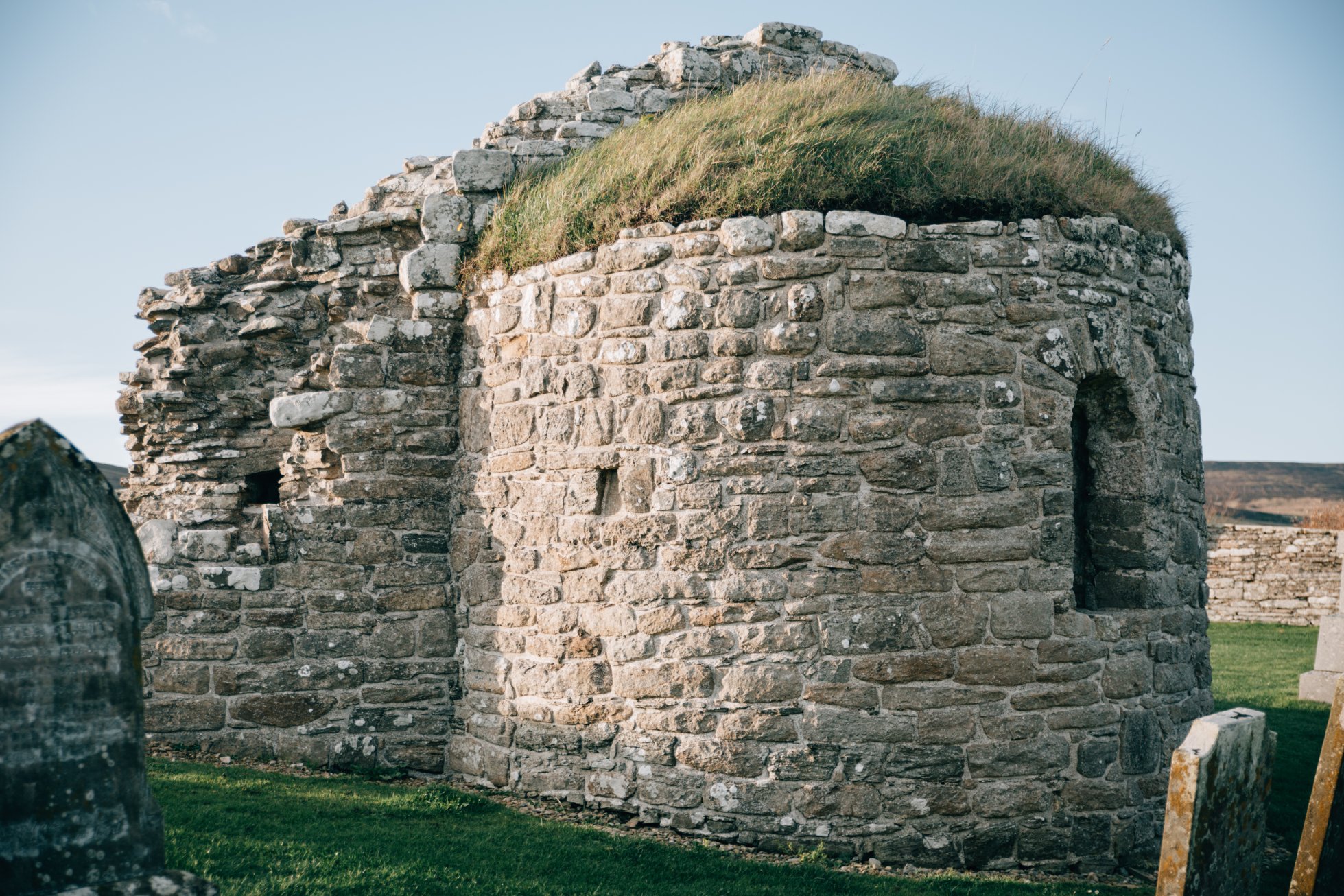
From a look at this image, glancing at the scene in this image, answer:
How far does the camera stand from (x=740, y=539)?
19.4ft

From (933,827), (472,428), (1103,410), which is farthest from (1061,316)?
(472,428)

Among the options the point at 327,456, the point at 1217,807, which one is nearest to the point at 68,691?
the point at 327,456

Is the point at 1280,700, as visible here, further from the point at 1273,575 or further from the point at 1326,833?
the point at 1273,575

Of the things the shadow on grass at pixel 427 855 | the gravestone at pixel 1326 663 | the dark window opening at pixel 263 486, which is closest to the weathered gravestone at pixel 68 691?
the shadow on grass at pixel 427 855

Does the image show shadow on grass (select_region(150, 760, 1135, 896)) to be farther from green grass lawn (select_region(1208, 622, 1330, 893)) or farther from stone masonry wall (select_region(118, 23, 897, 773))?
green grass lawn (select_region(1208, 622, 1330, 893))

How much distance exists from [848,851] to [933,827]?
1.58 feet

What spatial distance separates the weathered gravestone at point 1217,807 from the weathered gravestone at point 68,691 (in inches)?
139

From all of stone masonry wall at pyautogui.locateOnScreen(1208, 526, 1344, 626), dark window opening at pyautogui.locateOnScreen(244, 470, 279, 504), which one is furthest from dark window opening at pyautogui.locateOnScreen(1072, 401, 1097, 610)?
stone masonry wall at pyautogui.locateOnScreen(1208, 526, 1344, 626)

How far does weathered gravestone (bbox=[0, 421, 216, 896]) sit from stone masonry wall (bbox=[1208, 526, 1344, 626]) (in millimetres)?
16976

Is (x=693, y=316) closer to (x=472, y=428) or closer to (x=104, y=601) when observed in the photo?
(x=472, y=428)

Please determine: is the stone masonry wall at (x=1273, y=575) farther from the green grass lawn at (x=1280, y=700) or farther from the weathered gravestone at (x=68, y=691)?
the weathered gravestone at (x=68, y=691)

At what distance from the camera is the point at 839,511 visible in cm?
586

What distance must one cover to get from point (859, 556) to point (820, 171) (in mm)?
2245

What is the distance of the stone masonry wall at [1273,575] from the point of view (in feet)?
56.0
